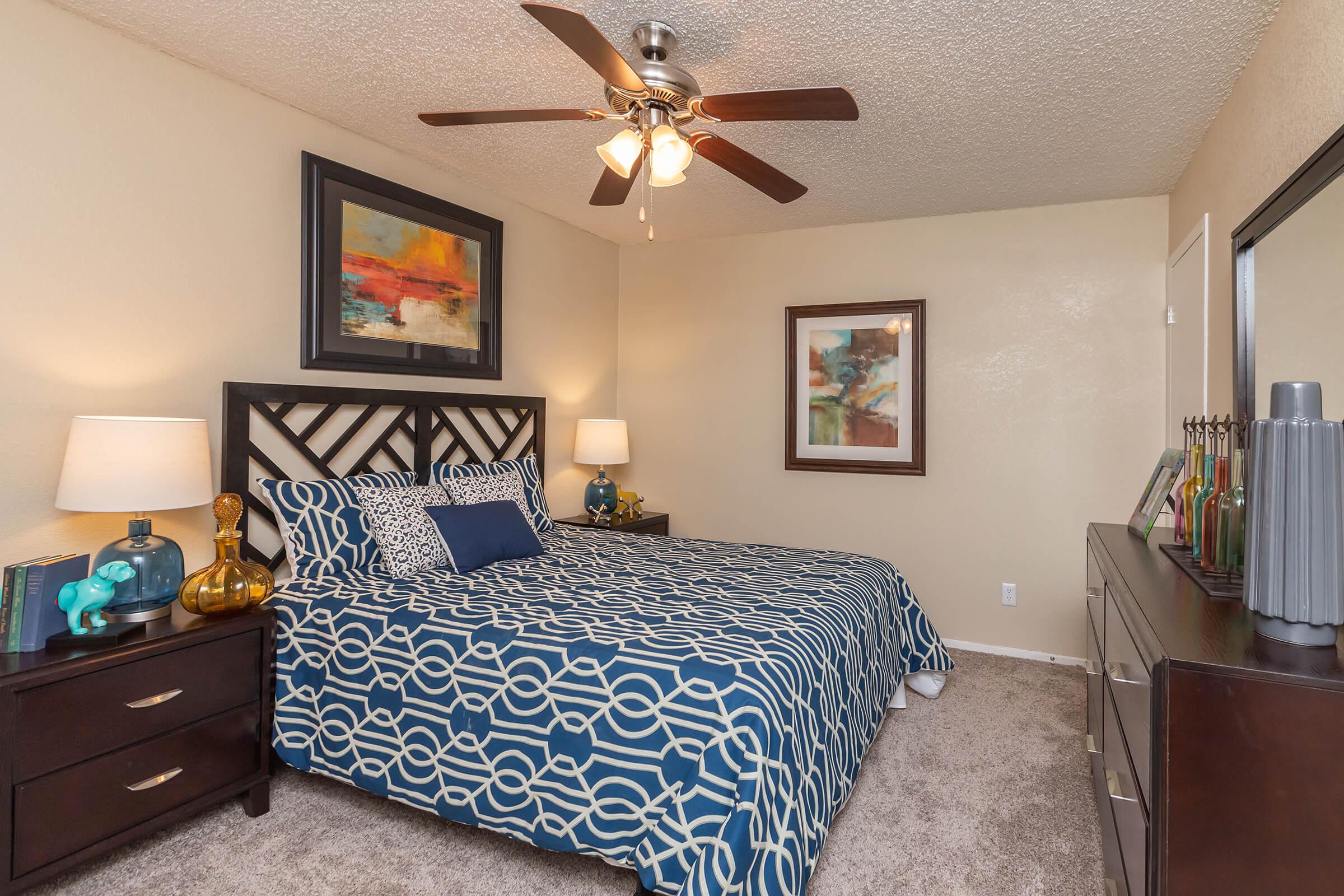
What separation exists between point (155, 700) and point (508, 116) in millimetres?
1971

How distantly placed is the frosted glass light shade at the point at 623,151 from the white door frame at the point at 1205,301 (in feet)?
7.42

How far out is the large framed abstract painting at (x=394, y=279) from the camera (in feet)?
9.84

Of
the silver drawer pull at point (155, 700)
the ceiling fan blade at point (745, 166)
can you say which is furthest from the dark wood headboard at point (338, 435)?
the ceiling fan blade at point (745, 166)

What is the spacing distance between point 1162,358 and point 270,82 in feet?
13.8

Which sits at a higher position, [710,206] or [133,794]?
[710,206]

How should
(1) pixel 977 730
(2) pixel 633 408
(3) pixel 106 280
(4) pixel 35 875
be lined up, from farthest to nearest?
(2) pixel 633 408
(1) pixel 977 730
(3) pixel 106 280
(4) pixel 35 875

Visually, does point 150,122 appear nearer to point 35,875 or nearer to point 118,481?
point 118,481

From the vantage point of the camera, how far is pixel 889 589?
3.06 metres

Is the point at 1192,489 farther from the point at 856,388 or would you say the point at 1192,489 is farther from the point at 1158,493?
the point at 856,388

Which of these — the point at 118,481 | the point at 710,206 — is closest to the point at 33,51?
the point at 118,481

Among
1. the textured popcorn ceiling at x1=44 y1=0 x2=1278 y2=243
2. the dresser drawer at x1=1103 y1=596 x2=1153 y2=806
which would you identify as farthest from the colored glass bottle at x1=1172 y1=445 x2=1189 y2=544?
the textured popcorn ceiling at x1=44 y1=0 x2=1278 y2=243

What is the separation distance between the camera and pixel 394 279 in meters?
3.30

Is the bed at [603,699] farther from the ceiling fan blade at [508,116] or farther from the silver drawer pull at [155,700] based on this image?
the ceiling fan blade at [508,116]

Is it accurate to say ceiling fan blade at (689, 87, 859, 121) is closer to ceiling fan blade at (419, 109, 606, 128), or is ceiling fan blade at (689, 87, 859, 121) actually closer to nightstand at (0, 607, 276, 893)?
ceiling fan blade at (419, 109, 606, 128)
